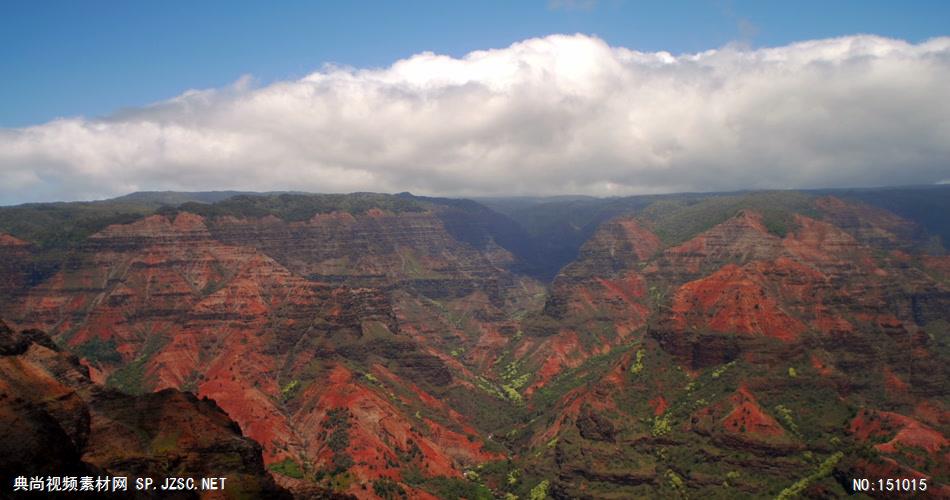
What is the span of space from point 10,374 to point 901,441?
502 feet

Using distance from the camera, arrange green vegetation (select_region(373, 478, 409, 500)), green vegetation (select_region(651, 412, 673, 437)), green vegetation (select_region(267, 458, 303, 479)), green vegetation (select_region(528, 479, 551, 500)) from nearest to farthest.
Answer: green vegetation (select_region(373, 478, 409, 500)) < green vegetation (select_region(267, 458, 303, 479)) < green vegetation (select_region(528, 479, 551, 500)) < green vegetation (select_region(651, 412, 673, 437))

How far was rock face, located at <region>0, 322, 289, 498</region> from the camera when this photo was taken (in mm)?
62375

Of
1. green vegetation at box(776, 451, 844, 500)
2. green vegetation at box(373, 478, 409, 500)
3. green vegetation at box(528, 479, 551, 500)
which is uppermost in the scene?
green vegetation at box(776, 451, 844, 500)

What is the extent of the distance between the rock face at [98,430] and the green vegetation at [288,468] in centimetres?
5401

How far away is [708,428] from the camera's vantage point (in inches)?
6875

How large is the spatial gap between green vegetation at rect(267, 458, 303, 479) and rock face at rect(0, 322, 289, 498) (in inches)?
2126

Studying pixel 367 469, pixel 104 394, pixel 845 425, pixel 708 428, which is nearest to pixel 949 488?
pixel 845 425

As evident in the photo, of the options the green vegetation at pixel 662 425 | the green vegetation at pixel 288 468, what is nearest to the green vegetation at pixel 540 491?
the green vegetation at pixel 662 425

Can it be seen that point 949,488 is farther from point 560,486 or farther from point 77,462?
point 77,462

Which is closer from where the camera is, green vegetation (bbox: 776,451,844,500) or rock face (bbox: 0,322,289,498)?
rock face (bbox: 0,322,289,498)

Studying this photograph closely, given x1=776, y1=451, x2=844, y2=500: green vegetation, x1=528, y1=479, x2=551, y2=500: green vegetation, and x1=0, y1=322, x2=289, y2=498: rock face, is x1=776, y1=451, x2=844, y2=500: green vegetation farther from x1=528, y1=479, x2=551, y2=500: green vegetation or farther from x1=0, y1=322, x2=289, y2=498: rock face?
x1=0, y1=322, x2=289, y2=498: rock face

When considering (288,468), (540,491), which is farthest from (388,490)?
(540,491)

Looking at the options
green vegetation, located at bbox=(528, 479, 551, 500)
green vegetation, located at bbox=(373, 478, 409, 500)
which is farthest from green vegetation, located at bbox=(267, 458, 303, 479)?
green vegetation, located at bbox=(528, 479, 551, 500)

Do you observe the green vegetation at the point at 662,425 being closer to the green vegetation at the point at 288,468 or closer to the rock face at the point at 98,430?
the green vegetation at the point at 288,468
